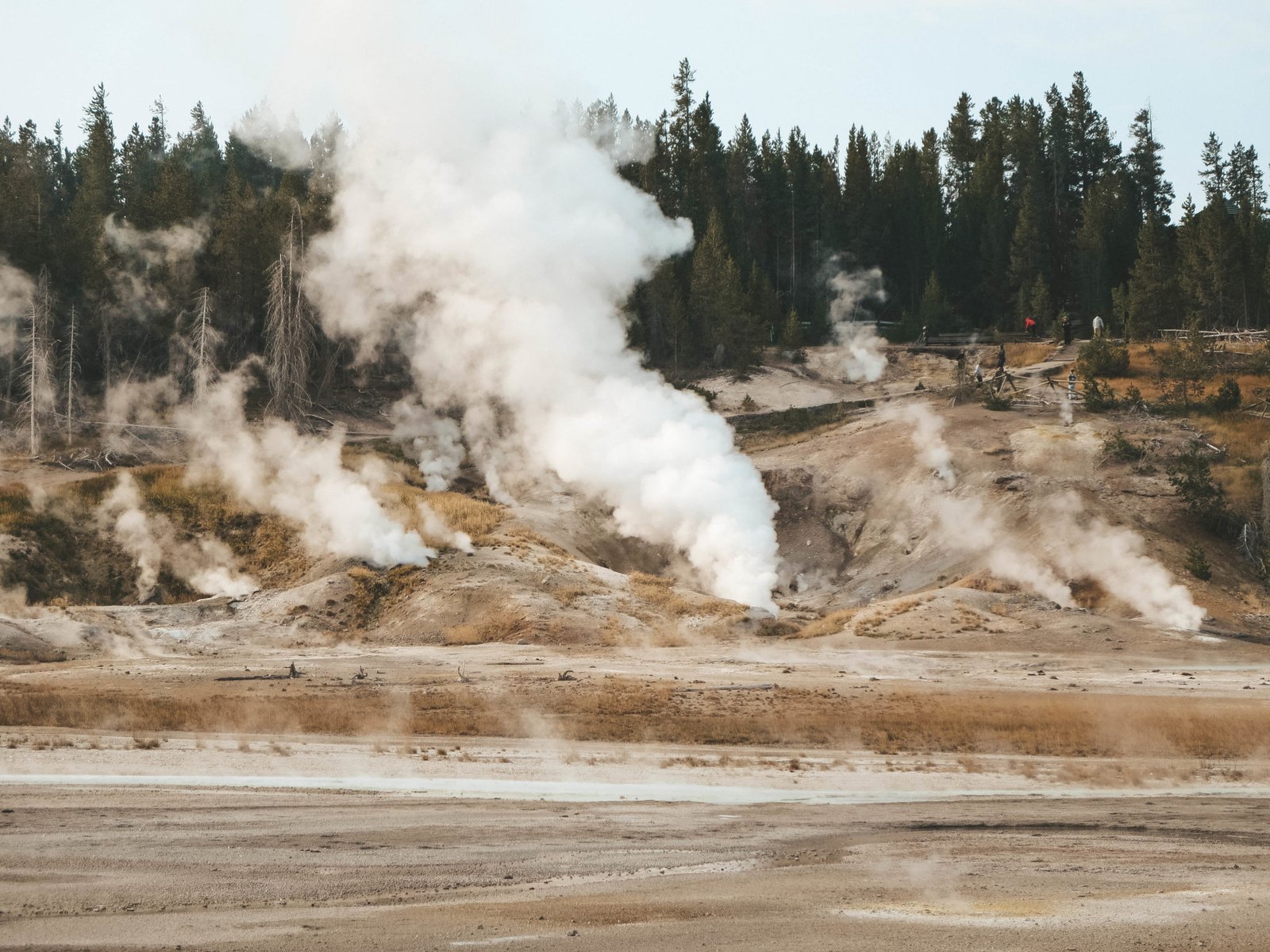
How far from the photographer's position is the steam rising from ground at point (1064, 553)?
39094 millimetres

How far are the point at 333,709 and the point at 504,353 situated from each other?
→ 34.4 m

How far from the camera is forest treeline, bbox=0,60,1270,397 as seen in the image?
69.4 m

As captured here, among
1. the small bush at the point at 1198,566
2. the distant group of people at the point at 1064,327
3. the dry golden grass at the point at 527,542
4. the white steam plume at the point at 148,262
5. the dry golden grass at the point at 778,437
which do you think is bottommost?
the small bush at the point at 1198,566

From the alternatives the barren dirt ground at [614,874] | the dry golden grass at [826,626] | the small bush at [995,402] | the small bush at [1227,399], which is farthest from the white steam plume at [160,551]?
the small bush at [1227,399]

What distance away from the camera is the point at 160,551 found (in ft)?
149

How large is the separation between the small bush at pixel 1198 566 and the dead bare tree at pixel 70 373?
48.6 m

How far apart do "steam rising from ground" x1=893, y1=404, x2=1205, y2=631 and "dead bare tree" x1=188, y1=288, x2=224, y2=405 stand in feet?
119

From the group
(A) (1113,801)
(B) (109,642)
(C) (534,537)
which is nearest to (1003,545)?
Result: (C) (534,537)

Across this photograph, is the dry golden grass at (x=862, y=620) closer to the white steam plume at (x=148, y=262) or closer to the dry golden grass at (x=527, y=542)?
the dry golden grass at (x=527, y=542)

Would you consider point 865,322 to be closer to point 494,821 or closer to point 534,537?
point 534,537

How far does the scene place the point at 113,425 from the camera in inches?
2357

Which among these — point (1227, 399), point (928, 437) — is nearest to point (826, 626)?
point (928, 437)

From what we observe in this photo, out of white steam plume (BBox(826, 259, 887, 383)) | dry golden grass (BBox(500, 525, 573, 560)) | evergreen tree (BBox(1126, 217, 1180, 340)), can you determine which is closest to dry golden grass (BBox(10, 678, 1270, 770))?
dry golden grass (BBox(500, 525, 573, 560))

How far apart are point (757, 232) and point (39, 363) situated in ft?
180
